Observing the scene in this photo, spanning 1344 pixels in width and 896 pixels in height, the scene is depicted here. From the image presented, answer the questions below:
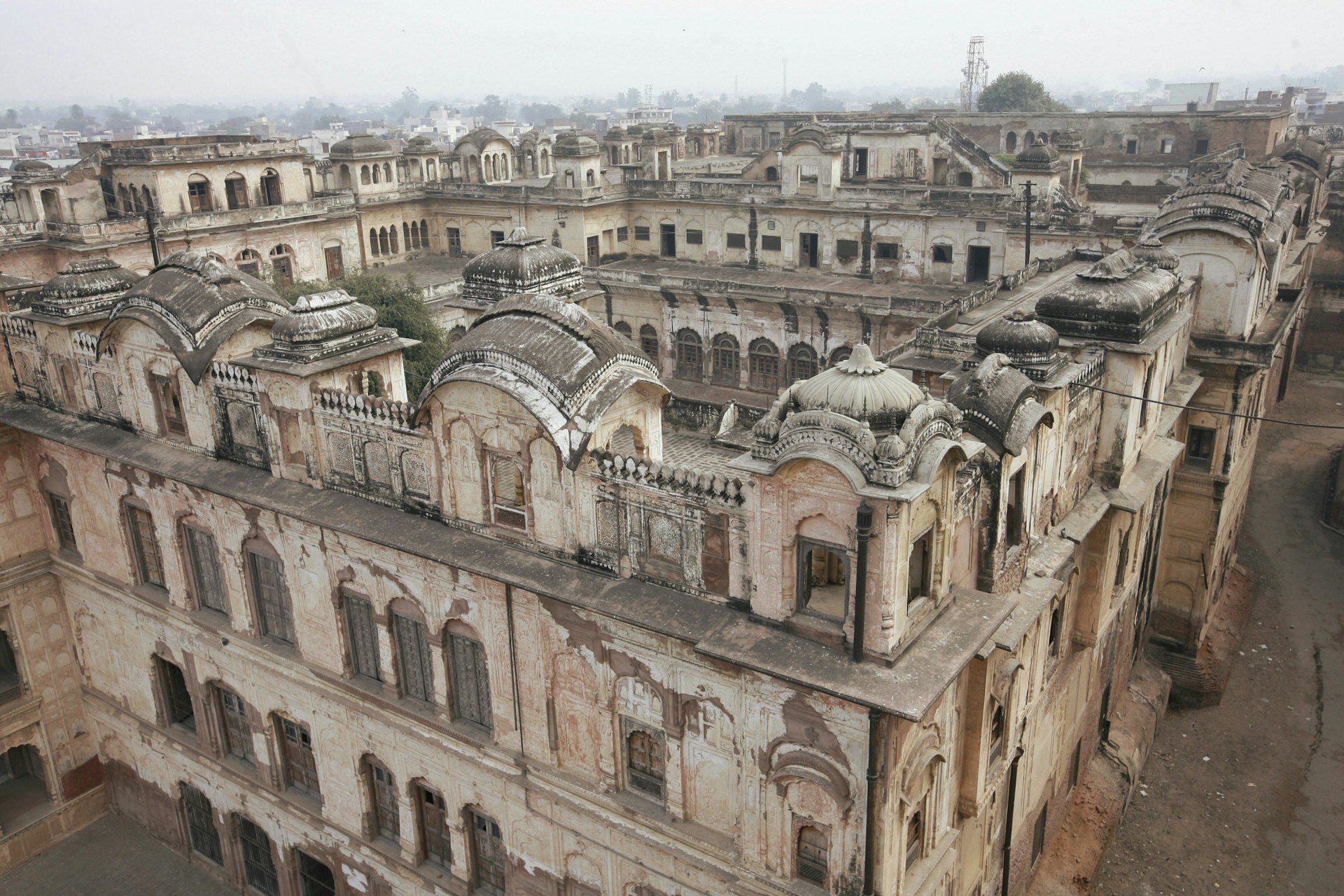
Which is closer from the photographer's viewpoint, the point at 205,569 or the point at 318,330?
the point at 318,330

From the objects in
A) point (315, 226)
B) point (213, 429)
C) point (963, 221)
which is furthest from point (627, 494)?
point (315, 226)

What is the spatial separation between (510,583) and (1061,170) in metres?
35.5

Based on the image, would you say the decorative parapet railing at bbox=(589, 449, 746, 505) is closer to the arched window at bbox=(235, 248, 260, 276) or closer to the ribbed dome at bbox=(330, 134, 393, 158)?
the arched window at bbox=(235, 248, 260, 276)

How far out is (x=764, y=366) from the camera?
40.5m

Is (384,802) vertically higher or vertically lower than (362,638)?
lower

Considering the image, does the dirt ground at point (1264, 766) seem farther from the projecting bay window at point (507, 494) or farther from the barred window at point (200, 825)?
the barred window at point (200, 825)

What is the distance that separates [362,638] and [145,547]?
6208mm

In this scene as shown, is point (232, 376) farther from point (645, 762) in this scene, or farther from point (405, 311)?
point (405, 311)

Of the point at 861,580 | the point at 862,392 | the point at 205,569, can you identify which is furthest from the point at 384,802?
the point at 862,392

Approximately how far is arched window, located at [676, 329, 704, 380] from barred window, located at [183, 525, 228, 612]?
26480mm

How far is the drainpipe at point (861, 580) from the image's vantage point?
980 cm

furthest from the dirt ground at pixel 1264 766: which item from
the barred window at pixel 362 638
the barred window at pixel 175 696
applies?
the barred window at pixel 175 696

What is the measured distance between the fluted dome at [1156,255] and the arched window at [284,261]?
3476 centimetres

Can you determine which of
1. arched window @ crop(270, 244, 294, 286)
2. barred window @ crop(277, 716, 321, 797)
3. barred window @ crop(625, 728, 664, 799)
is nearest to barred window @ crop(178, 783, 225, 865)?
barred window @ crop(277, 716, 321, 797)
